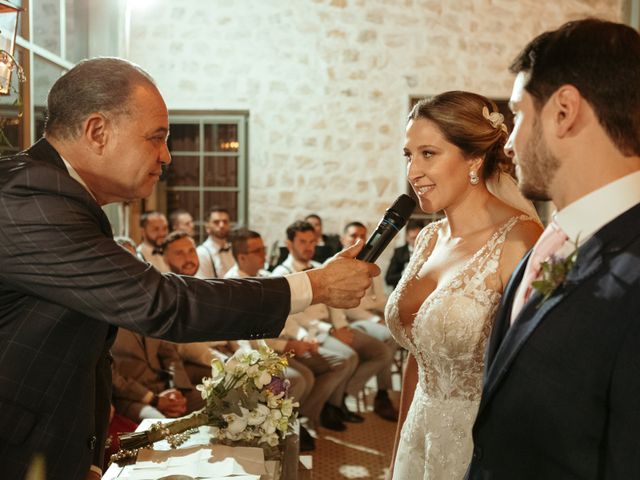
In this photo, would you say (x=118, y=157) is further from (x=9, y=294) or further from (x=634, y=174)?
(x=634, y=174)

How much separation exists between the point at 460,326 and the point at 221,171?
679 centimetres

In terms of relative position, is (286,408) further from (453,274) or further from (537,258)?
(537,258)

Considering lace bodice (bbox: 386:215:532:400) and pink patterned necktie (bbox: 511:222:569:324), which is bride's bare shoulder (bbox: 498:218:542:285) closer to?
lace bodice (bbox: 386:215:532:400)

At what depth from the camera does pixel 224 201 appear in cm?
856

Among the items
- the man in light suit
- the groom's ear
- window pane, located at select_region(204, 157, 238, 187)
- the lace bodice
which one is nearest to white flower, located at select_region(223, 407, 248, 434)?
the lace bodice

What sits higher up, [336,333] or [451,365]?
[451,365]

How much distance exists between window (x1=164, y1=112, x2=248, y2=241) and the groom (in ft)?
24.1

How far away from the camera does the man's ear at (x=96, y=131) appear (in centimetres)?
157

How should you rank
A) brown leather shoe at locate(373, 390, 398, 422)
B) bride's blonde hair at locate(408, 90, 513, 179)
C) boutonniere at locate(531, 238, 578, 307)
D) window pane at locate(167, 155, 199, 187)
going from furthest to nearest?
window pane at locate(167, 155, 199, 187), brown leather shoe at locate(373, 390, 398, 422), bride's blonde hair at locate(408, 90, 513, 179), boutonniere at locate(531, 238, 578, 307)

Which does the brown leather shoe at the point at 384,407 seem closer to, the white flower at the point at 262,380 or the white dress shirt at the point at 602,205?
the white flower at the point at 262,380

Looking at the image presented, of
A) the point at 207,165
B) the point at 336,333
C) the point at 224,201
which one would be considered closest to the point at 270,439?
the point at 336,333

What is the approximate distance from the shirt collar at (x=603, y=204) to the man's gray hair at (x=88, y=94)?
107cm

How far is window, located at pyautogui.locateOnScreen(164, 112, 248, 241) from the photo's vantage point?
8.43 metres

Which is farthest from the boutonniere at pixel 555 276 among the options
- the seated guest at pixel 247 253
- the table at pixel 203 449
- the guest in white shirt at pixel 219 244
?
the guest in white shirt at pixel 219 244
